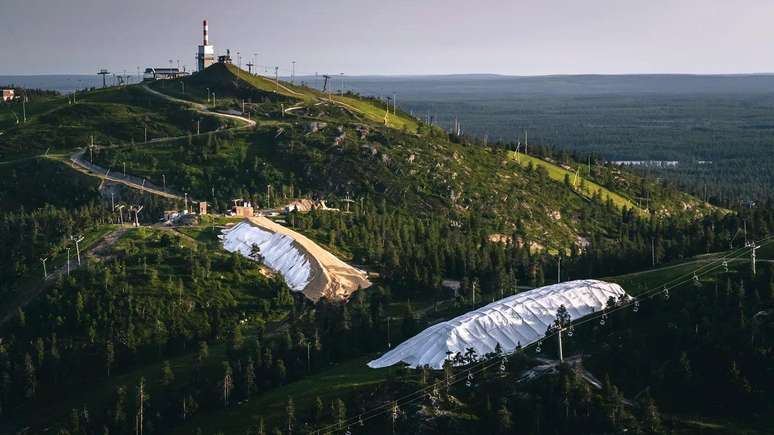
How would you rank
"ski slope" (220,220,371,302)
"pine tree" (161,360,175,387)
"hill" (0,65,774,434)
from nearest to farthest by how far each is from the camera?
Answer: 1. "hill" (0,65,774,434)
2. "pine tree" (161,360,175,387)
3. "ski slope" (220,220,371,302)

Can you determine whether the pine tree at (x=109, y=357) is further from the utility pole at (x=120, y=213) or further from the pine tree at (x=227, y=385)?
the utility pole at (x=120, y=213)

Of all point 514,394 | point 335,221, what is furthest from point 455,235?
point 514,394

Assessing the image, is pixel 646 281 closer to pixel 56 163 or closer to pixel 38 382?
pixel 38 382

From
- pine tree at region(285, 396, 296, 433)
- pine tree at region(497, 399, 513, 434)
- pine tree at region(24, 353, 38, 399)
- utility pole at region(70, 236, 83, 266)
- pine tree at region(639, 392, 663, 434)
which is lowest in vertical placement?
pine tree at region(24, 353, 38, 399)

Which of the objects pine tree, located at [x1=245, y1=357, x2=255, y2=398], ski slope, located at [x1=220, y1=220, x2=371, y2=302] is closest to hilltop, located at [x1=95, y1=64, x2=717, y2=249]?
ski slope, located at [x1=220, y1=220, x2=371, y2=302]

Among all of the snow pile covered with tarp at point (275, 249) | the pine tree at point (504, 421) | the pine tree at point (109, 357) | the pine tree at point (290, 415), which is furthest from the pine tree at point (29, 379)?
the pine tree at point (504, 421)

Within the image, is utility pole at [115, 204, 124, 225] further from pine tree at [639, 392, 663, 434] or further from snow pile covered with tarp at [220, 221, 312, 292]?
pine tree at [639, 392, 663, 434]

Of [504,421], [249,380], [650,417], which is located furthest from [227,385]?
[650,417]
